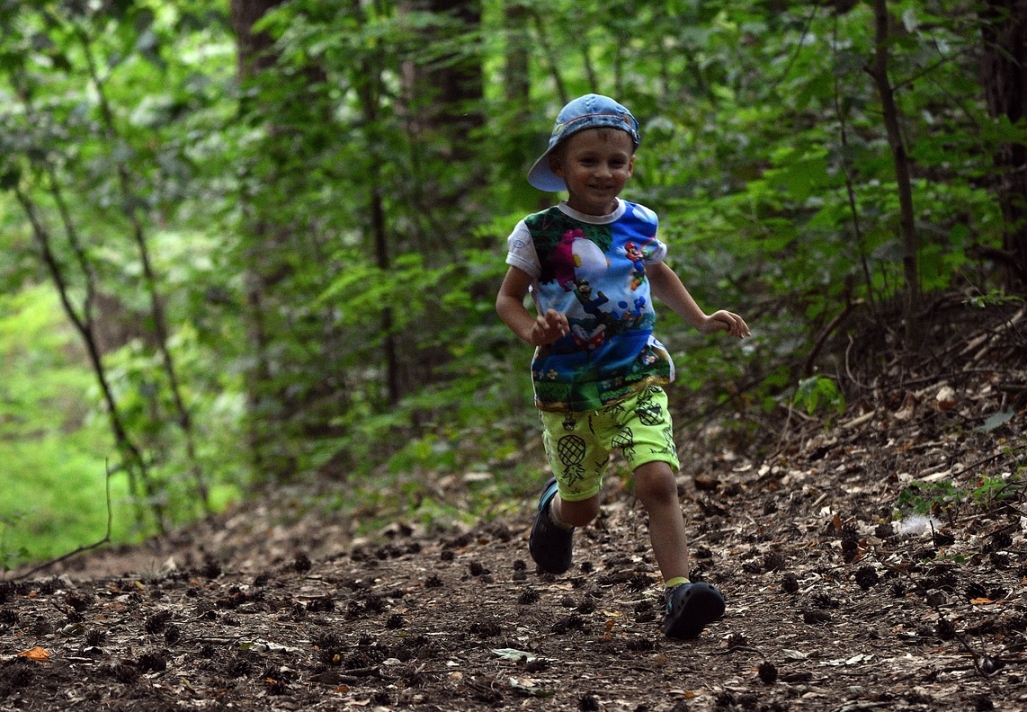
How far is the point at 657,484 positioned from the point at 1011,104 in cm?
359

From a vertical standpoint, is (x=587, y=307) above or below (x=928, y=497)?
above

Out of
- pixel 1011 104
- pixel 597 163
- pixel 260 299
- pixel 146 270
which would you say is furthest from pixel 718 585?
pixel 146 270

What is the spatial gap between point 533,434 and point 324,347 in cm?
263

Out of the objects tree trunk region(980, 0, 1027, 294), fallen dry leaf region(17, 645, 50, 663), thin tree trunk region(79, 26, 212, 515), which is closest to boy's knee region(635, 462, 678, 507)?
fallen dry leaf region(17, 645, 50, 663)

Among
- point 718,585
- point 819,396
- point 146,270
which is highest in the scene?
point 146,270

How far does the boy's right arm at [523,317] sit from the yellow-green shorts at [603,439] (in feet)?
1.36

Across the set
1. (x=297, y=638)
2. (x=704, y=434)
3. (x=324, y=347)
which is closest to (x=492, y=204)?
(x=324, y=347)

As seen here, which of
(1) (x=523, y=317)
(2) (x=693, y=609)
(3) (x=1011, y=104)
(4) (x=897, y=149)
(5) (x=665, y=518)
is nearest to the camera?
(2) (x=693, y=609)

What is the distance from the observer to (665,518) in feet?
11.0

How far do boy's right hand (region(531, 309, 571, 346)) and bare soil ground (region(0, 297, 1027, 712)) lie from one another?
1.02m

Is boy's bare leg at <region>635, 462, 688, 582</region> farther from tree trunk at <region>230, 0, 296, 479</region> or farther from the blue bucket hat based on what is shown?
tree trunk at <region>230, 0, 296, 479</region>

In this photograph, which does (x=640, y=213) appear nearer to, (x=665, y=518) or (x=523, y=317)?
(x=523, y=317)

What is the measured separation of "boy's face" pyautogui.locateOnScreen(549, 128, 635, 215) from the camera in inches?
139

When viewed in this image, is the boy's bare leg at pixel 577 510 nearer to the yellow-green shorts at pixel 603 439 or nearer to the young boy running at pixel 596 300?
the yellow-green shorts at pixel 603 439
